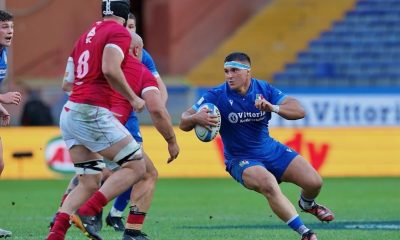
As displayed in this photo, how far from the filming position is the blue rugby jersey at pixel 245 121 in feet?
36.3

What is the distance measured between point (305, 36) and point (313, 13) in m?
0.81

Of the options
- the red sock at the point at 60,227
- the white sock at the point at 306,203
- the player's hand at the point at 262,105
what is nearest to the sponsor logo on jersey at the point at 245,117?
the player's hand at the point at 262,105

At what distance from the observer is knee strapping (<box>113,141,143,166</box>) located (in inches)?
367

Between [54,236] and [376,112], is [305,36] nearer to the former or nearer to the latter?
[376,112]

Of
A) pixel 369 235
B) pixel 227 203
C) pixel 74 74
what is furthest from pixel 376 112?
pixel 74 74

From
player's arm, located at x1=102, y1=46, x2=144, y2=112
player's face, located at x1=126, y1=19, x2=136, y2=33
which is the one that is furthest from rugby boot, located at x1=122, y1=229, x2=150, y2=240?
player's face, located at x1=126, y1=19, x2=136, y2=33

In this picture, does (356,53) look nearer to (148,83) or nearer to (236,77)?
(236,77)

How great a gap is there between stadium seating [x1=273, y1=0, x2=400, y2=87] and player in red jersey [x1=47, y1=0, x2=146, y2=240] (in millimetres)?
17789

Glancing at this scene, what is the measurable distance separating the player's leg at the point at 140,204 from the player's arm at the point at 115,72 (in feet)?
4.96

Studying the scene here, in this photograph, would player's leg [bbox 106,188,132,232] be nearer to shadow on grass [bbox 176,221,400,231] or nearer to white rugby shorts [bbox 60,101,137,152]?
shadow on grass [bbox 176,221,400,231]

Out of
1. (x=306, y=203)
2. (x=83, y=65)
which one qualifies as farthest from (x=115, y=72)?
(x=306, y=203)

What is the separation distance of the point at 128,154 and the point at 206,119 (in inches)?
58.1

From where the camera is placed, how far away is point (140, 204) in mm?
10383

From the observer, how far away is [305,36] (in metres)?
29.1
